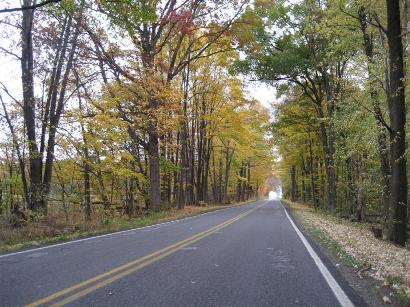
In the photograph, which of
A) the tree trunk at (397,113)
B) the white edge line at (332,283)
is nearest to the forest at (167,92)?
the tree trunk at (397,113)

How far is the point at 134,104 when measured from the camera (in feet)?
77.0

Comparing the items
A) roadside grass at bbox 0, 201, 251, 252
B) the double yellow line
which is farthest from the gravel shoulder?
roadside grass at bbox 0, 201, 251, 252

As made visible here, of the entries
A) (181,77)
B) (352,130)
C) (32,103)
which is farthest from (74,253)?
(181,77)

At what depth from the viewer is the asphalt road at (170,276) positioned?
5.41 meters

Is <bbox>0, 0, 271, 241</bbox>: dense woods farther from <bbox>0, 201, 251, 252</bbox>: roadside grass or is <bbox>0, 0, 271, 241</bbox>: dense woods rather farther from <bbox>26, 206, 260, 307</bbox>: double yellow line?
<bbox>26, 206, 260, 307</bbox>: double yellow line

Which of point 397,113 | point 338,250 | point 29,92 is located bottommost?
point 338,250

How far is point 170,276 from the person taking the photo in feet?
22.3

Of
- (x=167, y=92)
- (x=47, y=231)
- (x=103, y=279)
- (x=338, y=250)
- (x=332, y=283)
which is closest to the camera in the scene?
(x=103, y=279)

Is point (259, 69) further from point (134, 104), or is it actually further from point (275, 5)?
point (134, 104)

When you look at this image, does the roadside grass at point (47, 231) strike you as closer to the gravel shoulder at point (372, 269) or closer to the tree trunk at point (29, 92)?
the tree trunk at point (29, 92)

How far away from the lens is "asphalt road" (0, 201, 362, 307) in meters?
5.41

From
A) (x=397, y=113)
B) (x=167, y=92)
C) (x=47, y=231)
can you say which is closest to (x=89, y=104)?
(x=167, y=92)

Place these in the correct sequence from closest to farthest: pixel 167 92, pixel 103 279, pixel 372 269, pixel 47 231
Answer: pixel 103 279 → pixel 372 269 → pixel 47 231 → pixel 167 92

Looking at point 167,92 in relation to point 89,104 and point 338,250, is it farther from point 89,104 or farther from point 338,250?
point 338,250
